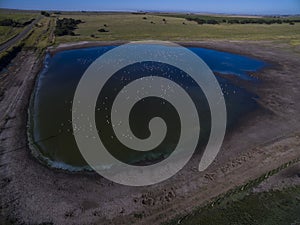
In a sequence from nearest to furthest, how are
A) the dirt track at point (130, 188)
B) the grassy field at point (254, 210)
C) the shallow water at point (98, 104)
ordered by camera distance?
the grassy field at point (254, 210) < the dirt track at point (130, 188) < the shallow water at point (98, 104)

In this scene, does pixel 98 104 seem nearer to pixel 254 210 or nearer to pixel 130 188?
pixel 130 188

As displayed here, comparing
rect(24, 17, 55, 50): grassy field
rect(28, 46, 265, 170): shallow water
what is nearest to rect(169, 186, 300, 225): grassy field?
rect(28, 46, 265, 170): shallow water

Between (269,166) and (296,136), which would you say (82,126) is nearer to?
(269,166)

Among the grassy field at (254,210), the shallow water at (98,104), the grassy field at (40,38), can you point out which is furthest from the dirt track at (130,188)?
the grassy field at (40,38)

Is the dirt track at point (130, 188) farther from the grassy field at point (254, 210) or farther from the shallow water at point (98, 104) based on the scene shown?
the shallow water at point (98, 104)

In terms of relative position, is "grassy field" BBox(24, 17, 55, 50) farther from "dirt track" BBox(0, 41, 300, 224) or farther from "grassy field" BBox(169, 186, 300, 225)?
"grassy field" BBox(169, 186, 300, 225)

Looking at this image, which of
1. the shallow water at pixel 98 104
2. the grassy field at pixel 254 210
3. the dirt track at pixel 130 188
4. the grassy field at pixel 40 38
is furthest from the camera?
the grassy field at pixel 40 38

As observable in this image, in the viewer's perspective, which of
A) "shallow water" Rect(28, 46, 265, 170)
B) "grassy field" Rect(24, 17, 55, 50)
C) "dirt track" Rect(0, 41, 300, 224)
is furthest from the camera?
"grassy field" Rect(24, 17, 55, 50)
